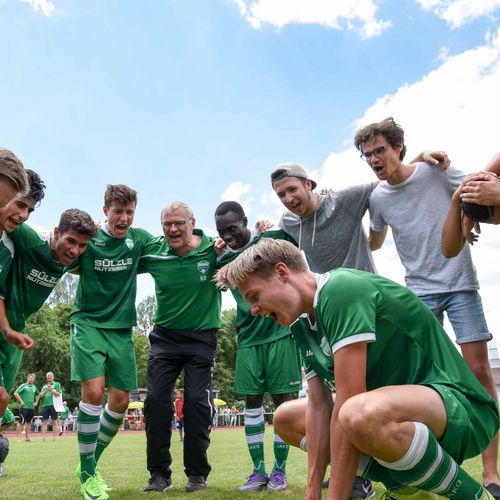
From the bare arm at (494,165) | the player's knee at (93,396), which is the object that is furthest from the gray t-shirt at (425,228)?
the player's knee at (93,396)

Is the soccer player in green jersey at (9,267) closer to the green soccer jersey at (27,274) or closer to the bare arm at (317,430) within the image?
the green soccer jersey at (27,274)

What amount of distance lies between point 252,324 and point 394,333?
3426mm

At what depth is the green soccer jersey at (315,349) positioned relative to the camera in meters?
3.34

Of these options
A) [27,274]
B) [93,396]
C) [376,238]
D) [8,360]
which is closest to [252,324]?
[376,238]

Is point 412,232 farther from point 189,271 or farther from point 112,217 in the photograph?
point 112,217

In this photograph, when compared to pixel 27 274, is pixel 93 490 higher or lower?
lower

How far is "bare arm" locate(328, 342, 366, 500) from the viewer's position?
2932 mm

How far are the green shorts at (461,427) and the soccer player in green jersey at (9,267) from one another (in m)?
3.22

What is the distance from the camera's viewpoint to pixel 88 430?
5.82 meters

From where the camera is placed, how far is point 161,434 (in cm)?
614

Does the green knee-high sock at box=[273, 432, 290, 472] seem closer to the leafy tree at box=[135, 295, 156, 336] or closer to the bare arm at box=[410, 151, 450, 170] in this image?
the bare arm at box=[410, 151, 450, 170]

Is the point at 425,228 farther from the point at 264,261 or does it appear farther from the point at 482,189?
the point at 264,261

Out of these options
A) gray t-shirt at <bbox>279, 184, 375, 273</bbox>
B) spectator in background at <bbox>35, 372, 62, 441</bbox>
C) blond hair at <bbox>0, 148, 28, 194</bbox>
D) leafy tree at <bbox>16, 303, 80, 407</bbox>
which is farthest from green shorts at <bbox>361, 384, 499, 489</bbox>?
leafy tree at <bbox>16, 303, 80, 407</bbox>

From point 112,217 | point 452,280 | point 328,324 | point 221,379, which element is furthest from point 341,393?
point 221,379
